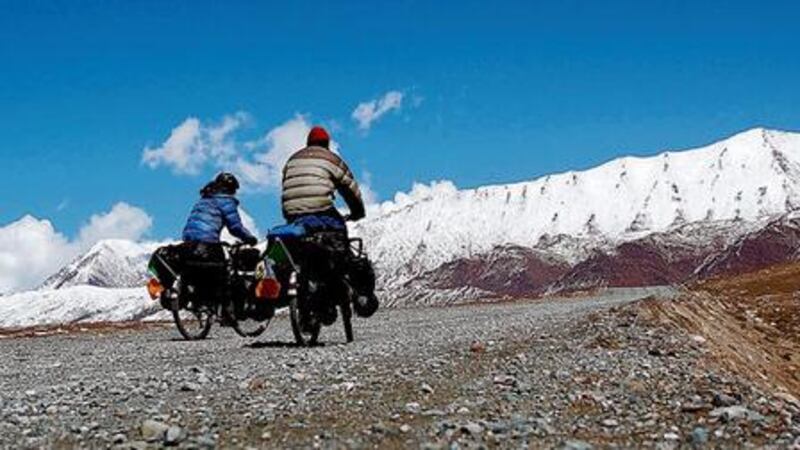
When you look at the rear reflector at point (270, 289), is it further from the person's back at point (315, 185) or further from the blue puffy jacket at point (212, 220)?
the blue puffy jacket at point (212, 220)

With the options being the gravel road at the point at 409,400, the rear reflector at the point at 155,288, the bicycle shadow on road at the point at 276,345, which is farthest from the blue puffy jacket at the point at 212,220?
the gravel road at the point at 409,400

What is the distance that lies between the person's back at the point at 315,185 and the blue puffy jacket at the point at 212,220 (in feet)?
14.5

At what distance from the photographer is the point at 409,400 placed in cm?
1080

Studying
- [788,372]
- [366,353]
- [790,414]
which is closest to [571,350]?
[366,353]

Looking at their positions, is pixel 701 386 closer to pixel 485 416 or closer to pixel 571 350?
pixel 485 416

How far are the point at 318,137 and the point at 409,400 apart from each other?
27.4ft

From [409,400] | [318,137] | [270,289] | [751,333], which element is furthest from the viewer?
[751,333]

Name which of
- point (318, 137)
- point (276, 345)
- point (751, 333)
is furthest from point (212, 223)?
point (751, 333)

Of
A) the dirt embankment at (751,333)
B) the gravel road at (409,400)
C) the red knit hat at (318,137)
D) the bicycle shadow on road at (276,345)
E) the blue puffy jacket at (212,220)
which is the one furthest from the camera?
the blue puffy jacket at (212,220)

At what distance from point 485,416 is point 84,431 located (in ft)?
11.5

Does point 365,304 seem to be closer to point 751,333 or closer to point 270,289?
point 270,289

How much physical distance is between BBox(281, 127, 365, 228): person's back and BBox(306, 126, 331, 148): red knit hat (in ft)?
0.51

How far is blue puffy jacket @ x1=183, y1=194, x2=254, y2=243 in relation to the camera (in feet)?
72.5

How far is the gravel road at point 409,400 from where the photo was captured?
899 cm
